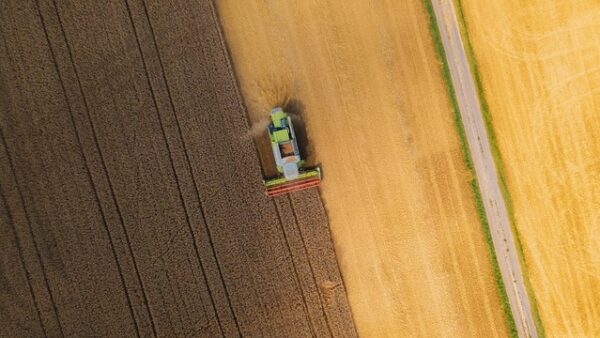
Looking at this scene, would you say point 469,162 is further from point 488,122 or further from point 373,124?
point 373,124

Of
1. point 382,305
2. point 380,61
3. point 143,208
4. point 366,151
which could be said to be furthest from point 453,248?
point 143,208

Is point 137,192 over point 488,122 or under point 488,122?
over

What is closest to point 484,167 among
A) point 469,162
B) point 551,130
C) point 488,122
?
point 469,162

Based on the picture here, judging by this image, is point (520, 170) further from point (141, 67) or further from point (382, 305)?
point (141, 67)

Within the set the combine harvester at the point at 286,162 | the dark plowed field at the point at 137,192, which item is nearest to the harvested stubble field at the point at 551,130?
the combine harvester at the point at 286,162

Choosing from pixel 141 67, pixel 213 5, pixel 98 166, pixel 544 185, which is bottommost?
pixel 544 185
